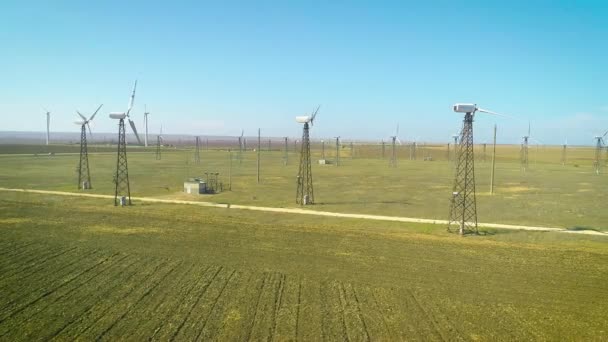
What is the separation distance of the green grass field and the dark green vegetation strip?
9 cm

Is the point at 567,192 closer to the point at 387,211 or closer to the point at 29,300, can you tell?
the point at 387,211

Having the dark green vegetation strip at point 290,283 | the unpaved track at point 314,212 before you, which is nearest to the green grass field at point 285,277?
the dark green vegetation strip at point 290,283

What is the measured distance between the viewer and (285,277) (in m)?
22.7

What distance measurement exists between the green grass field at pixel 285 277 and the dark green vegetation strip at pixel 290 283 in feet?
0.28

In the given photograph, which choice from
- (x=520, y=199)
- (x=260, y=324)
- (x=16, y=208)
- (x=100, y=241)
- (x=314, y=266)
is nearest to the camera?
(x=260, y=324)

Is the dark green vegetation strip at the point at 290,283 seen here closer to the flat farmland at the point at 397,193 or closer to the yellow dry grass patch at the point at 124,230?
the yellow dry grass patch at the point at 124,230

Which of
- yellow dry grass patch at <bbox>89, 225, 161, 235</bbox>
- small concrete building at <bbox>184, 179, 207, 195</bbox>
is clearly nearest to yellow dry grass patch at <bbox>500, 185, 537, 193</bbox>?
small concrete building at <bbox>184, 179, 207, 195</bbox>

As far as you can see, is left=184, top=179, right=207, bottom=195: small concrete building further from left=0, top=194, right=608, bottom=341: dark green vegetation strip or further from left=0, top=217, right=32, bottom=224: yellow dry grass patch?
left=0, top=217, right=32, bottom=224: yellow dry grass patch

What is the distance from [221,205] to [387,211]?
58.0 ft

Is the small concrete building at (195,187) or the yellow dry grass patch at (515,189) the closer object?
the small concrete building at (195,187)

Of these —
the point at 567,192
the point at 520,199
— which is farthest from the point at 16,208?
the point at 567,192

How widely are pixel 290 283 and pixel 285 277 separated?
36.0 inches

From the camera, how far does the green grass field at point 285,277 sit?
1719cm

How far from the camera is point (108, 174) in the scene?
76.0m
